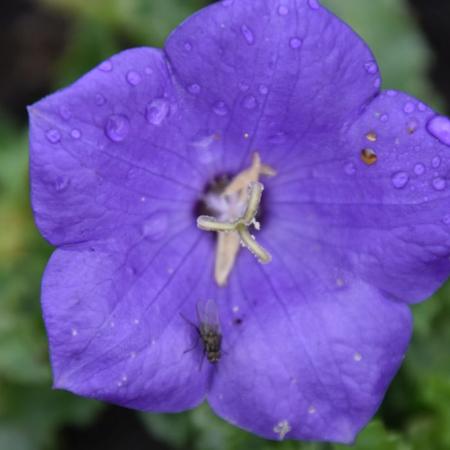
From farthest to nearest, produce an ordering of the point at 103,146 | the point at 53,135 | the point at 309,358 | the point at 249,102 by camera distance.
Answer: the point at 309,358 → the point at 249,102 → the point at 103,146 → the point at 53,135

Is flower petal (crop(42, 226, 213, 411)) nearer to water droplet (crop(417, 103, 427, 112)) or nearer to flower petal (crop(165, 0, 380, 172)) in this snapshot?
flower petal (crop(165, 0, 380, 172))

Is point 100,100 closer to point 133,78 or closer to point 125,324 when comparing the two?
point 133,78

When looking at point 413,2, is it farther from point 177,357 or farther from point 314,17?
point 177,357

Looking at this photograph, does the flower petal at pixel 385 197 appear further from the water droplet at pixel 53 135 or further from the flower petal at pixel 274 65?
the water droplet at pixel 53 135

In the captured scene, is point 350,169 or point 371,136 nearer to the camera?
point 371,136

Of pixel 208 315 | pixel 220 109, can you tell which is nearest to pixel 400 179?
pixel 220 109

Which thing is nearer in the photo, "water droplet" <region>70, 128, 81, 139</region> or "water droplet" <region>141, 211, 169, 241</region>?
"water droplet" <region>70, 128, 81, 139</region>

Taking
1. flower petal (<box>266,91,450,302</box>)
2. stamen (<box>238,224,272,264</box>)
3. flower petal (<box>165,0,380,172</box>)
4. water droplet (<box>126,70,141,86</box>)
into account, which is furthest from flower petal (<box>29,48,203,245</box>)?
flower petal (<box>266,91,450,302</box>)

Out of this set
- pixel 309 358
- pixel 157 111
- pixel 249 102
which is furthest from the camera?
pixel 309 358
